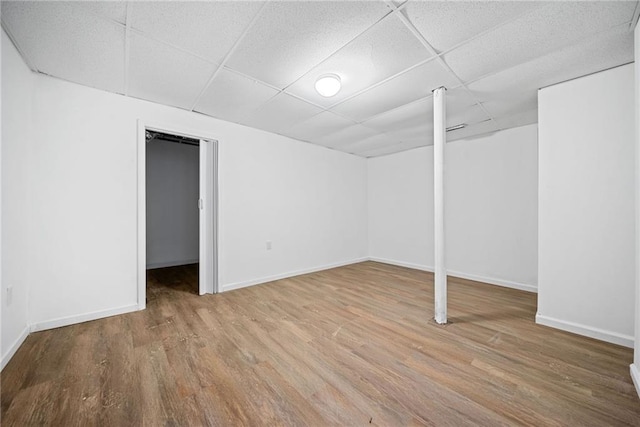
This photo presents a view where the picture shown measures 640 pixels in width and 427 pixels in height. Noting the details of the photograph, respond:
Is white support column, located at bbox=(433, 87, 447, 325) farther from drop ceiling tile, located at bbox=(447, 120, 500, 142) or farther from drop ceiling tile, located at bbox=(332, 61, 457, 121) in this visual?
drop ceiling tile, located at bbox=(447, 120, 500, 142)

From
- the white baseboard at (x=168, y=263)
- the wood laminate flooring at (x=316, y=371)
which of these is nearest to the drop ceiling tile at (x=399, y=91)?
the wood laminate flooring at (x=316, y=371)

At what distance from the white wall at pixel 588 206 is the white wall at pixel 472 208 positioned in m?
1.12

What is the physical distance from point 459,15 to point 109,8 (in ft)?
6.98

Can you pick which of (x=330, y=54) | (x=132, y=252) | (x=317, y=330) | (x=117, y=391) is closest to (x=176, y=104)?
(x=132, y=252)

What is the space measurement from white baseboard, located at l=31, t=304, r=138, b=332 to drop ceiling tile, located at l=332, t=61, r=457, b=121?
315 cm

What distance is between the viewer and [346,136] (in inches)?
153

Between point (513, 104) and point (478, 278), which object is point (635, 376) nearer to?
point (478, 278)

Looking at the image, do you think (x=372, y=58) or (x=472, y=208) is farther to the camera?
(x=472, y=208)

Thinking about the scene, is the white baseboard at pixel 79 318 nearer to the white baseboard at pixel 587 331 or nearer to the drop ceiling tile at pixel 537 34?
the drop ceiling tile at pixel 537 34

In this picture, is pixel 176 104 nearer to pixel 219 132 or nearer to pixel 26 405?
pixel 219 132

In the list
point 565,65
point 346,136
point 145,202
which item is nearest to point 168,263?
point 145,202

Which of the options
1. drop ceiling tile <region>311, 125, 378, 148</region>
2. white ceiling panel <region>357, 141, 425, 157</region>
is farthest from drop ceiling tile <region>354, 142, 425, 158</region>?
drop ceiling tile <region>311, 125, 378, 148</region>

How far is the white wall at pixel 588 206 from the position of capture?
1.94 metres

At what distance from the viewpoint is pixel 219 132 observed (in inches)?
125
